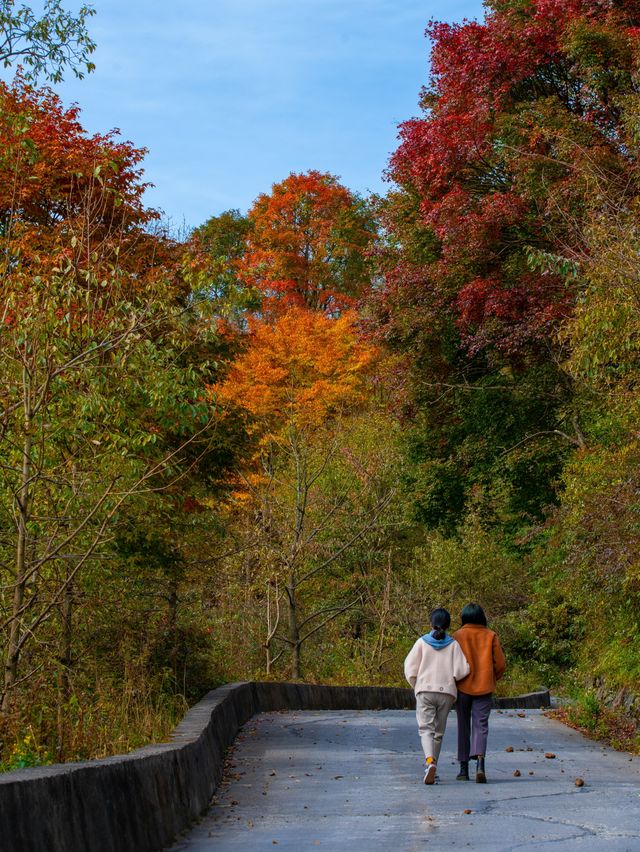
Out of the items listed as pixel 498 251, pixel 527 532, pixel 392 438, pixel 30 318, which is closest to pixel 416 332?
pixel 498 251

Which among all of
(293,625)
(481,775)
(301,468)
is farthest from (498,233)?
(481,775)

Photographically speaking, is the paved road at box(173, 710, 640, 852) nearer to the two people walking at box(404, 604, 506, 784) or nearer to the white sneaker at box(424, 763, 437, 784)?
the white sneaker at box(424, 763, 437, 784)

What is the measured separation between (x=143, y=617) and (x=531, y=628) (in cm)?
1483

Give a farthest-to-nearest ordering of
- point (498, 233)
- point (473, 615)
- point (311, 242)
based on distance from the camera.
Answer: point (311, 242) < point (498, 233) < point (473, 615)

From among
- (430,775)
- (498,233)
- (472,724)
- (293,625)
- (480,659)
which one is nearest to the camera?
(430,775)

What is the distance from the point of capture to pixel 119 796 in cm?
653

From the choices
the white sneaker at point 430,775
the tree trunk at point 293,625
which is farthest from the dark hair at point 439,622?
the tree trunk at point 293,625

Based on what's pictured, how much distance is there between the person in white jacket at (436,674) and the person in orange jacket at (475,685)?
148 millimetres

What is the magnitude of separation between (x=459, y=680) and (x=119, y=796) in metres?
5.80

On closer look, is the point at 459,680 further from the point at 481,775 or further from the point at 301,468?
the point at 301,468

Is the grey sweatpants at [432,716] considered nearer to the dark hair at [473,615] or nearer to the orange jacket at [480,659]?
the orange jacket at [480,659]

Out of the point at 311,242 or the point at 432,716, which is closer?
the point at 432,716

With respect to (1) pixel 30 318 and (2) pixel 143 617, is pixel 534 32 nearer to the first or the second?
(2) pixel 143 617

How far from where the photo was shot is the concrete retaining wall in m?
4.98
